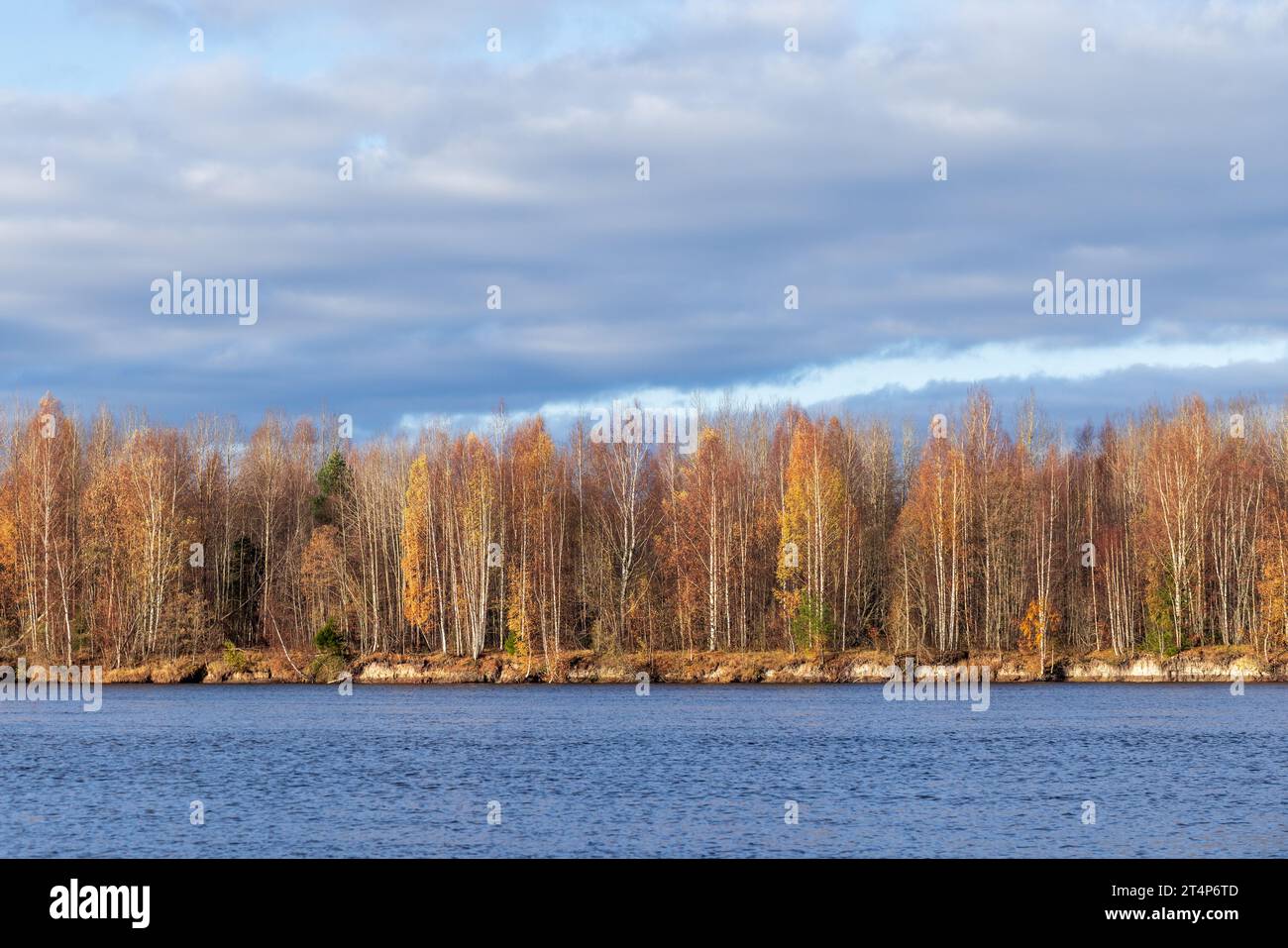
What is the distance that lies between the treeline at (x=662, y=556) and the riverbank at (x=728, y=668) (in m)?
1.40

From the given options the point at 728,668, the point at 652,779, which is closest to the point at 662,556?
the point at 728,668

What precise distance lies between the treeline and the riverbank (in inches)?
55.1

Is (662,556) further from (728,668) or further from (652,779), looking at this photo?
(652,779)

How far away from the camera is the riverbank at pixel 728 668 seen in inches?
3314

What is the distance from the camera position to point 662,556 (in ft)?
306

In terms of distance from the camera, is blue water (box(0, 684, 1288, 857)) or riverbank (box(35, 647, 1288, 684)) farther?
riverbank (box(35, 647, 1288, 684))

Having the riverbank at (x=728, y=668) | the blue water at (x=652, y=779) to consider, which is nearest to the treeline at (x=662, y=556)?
the riverbank at (x=728, y=668)

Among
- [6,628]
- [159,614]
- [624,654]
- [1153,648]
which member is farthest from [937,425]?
[6,628]

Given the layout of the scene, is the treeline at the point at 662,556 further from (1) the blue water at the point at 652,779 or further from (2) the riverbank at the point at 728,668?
(1) the blue water at the point at 652,779

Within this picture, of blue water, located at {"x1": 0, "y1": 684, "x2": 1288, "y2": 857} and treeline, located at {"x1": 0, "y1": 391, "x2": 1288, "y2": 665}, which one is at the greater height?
treeline, located at {"x1": 0, "y1": 391, "x2": 1288, "y2": 665}

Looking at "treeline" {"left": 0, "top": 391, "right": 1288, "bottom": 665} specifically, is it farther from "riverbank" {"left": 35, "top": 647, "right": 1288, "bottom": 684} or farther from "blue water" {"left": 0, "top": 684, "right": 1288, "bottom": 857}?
"blue water" {"left": 0, "top": 684, "right": 1288, "bottom": 857}

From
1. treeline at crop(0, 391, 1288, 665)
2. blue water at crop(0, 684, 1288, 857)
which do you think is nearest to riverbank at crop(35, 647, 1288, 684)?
A: treeline at crop(0, 391, 1288, 665)

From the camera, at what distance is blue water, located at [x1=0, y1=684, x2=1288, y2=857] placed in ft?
99.7
